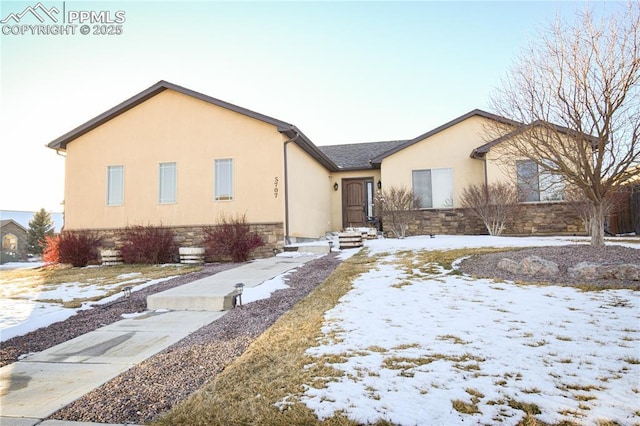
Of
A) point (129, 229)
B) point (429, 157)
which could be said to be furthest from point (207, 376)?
point (429, 157)

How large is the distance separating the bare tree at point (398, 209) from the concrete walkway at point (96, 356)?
7874 mm

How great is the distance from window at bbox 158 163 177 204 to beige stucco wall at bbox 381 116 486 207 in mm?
7472

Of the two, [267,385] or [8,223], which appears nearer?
[267,385]

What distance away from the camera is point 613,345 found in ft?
9.13

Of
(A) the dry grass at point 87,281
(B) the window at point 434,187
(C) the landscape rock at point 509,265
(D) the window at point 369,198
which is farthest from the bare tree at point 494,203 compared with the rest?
(A) the dry grass at point 87,281

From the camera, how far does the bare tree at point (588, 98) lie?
18.4 ft

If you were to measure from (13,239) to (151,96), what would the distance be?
25.7 meters

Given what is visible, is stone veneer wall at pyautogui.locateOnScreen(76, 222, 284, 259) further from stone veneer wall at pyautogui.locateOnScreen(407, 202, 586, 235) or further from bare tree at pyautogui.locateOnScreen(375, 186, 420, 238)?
stone veneer wall at pyautogui.locateOnScreen(407, 202, 586, 235)

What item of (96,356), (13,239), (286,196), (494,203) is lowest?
(96,356)

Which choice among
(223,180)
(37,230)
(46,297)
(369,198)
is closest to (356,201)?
(369,198)

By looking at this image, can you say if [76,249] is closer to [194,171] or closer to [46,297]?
[194,171]

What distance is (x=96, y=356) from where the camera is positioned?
10.8 ft

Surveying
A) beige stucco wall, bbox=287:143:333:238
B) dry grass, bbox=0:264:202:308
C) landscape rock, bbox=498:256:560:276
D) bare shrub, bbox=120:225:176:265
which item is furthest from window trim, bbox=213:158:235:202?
landscape rock, bbox=498:256:560:276

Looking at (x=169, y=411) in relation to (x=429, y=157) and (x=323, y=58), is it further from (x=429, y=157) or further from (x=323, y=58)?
(x=429, y=157)
